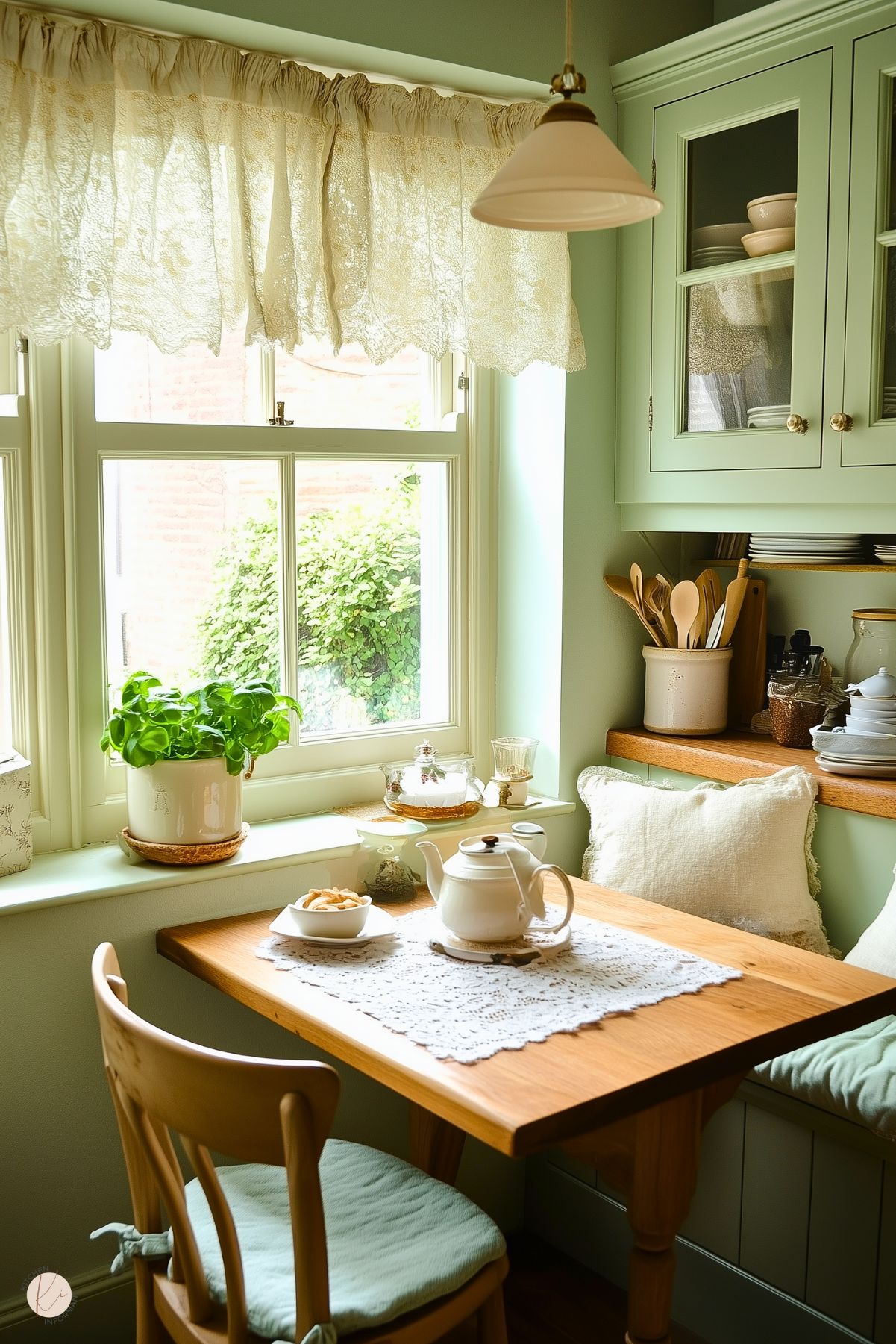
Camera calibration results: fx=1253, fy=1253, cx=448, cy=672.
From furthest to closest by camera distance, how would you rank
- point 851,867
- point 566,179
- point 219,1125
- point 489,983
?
point 851,867, point 489,983, point 566,179, point 219,1125

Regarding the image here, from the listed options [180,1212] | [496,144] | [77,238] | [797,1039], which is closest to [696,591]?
[496,144]

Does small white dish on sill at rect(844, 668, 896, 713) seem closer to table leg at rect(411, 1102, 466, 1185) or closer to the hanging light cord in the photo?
table leg at rect(411, 1102, 466, 1185)

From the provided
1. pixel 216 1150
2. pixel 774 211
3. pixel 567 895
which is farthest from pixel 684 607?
pixel 216 1150

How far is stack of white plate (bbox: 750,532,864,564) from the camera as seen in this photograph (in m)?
2.41

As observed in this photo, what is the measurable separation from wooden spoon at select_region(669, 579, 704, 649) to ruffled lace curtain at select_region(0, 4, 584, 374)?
0.52m

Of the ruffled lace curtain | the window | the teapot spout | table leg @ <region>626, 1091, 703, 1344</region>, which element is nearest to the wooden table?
table leg @ <region>626, 1091, 703, 1344</region>

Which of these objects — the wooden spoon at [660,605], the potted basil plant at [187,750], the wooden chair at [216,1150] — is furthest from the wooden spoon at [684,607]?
the wooden chair at [216,1150]

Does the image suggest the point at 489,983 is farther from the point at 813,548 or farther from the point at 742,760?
the point at 813,548

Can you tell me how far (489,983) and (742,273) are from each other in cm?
139

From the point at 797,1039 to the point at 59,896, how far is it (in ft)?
3.65

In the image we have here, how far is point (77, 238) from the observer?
1968mm

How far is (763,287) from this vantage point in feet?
7.53

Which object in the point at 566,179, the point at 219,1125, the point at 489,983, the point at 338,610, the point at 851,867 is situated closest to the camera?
the point at 219,1125

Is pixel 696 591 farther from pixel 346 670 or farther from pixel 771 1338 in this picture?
pixel 771 1338
